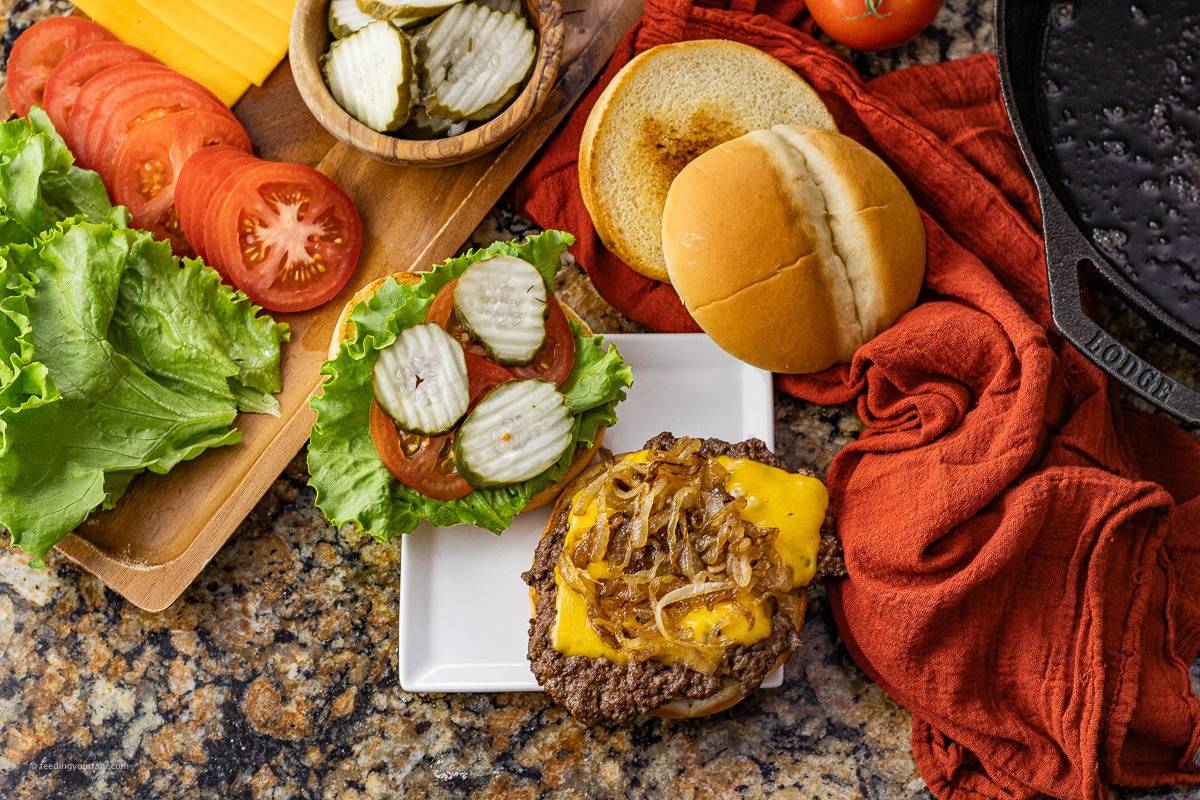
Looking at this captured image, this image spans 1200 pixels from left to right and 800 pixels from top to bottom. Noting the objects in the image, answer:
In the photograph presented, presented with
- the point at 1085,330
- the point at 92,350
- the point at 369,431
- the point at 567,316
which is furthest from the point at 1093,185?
the point at 92,350

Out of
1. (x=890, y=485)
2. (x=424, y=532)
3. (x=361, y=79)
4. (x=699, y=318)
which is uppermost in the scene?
(x=361, y=79)

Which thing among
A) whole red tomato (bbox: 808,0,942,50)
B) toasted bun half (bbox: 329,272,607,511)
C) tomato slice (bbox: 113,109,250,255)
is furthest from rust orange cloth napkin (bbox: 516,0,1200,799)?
tomato slice (bbox: 113,109,250,255)

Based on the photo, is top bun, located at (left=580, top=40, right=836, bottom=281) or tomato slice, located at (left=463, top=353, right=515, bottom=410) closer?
tomato slice, located at (left=463, top=353, right=515, bottom=410)

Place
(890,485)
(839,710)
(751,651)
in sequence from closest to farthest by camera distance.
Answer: (751,651), (890,485), (839,710)

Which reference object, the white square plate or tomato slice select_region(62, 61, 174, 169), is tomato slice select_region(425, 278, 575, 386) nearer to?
the white square plate

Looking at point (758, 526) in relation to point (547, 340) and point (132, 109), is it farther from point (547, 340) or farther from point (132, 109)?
point (132, 109)

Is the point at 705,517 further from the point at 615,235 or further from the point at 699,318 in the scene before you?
the point at 615,235

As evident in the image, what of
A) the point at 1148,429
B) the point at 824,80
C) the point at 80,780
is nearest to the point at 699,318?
the point at 824,80
